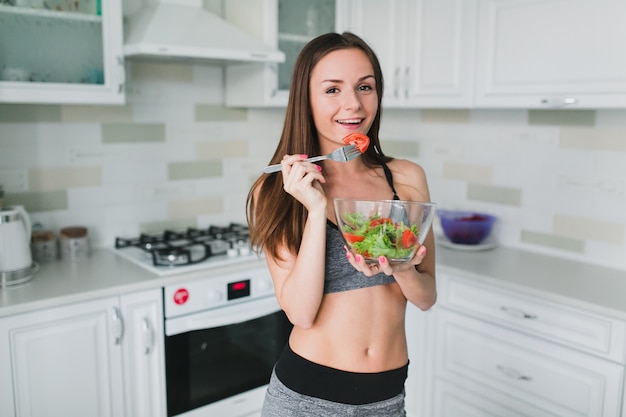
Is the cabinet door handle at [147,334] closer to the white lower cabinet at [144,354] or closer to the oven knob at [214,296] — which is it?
the white lower cabinet at [144,354]

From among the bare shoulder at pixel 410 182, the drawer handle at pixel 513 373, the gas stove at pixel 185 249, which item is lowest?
the drawer handle at pixel 513 373

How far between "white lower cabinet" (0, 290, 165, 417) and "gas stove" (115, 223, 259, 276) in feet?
0.52

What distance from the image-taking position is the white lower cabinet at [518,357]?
2.01 m

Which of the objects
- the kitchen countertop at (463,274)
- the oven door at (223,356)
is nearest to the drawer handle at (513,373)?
the kitchen countertop at (463,274)

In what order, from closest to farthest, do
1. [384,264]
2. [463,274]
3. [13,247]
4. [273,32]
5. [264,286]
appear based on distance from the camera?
[384,264], [13,247], [463,274], [264,286], [273,32]

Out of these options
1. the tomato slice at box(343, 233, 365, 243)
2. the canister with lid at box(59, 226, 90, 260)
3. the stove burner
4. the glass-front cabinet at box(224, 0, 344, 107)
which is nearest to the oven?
the stove burner

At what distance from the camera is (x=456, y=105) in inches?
97.9

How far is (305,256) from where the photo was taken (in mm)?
1345

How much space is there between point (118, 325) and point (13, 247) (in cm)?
43

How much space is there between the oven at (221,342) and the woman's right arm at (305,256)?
937mm

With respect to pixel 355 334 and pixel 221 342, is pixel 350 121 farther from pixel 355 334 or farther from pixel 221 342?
pixel 221 342

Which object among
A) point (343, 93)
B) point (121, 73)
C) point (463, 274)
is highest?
point (121, 73)

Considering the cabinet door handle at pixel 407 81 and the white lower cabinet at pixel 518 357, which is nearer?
the white lower cabinet at pixel 518 357

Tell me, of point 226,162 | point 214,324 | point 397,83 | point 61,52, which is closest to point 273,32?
point 397,83
